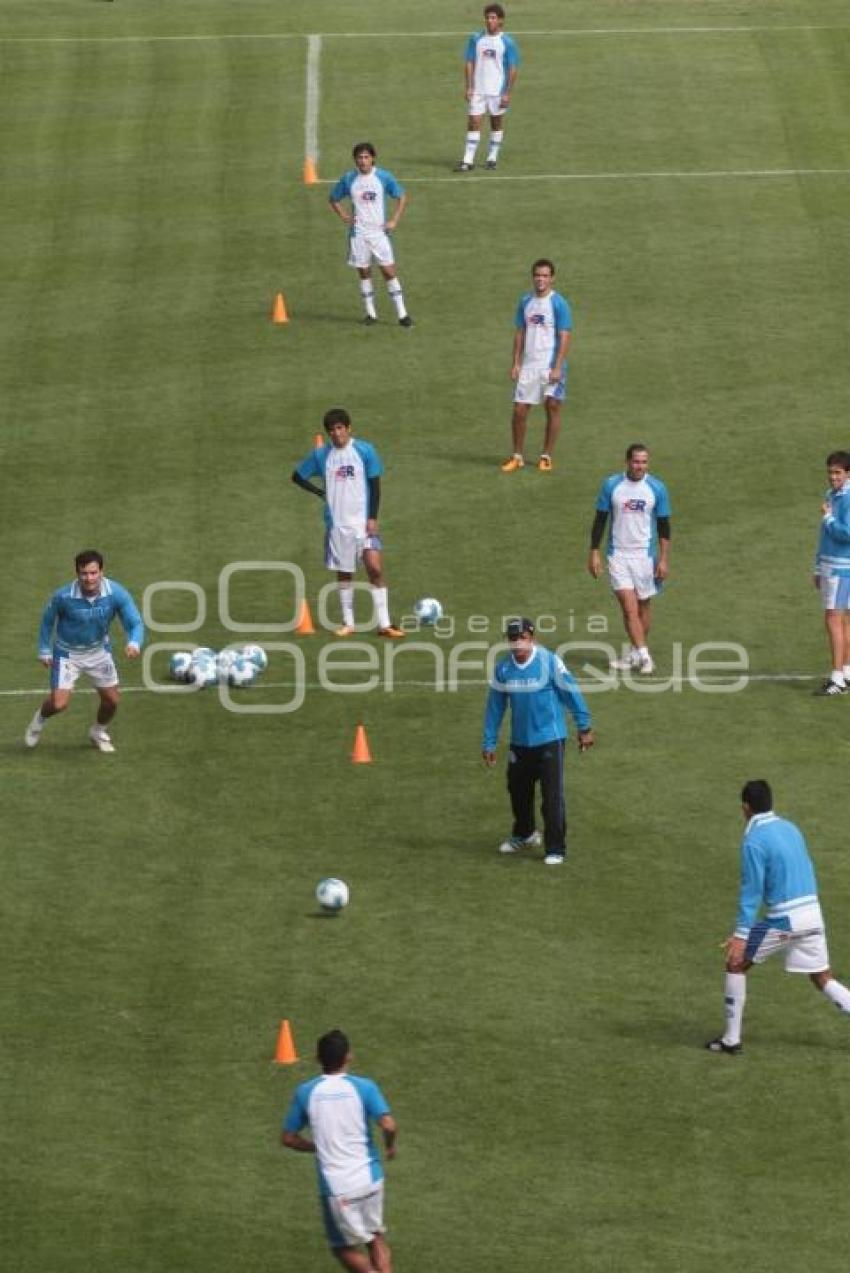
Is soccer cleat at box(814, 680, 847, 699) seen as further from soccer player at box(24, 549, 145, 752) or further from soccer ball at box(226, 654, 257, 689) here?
soccer player at box(24, 549, 145, 752)

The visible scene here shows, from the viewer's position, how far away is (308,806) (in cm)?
2750

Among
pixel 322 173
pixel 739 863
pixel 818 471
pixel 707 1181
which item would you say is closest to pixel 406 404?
pixel 818 471

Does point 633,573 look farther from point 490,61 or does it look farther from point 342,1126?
point 490,61

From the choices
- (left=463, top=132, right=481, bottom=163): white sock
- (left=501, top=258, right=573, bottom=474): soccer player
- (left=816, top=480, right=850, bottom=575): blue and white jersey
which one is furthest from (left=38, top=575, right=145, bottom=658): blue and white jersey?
(left=463, top=132, right=481, bottom=163): white sock

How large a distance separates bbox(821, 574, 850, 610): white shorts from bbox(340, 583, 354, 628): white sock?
532cm

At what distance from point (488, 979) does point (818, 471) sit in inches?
534

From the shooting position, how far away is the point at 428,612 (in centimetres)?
3147

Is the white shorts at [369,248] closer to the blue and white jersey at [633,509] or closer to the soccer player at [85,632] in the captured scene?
the blue and white jersey at [633,509]

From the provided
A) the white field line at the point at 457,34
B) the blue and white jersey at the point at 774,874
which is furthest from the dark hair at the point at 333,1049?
the white field line at the point at 457,34

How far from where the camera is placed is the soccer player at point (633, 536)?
29.7m

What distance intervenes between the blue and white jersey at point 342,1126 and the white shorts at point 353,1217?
0.18 ft

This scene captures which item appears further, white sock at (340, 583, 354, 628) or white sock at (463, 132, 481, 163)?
white sock at (463, 132, 481, 163)

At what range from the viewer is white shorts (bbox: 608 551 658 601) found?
29.9 metres

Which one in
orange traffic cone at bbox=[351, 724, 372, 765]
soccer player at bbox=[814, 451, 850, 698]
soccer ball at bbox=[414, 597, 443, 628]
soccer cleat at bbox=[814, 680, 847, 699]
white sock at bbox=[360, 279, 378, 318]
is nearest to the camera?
orange traffic cone at bbox=[351, 724, 372, 765]
